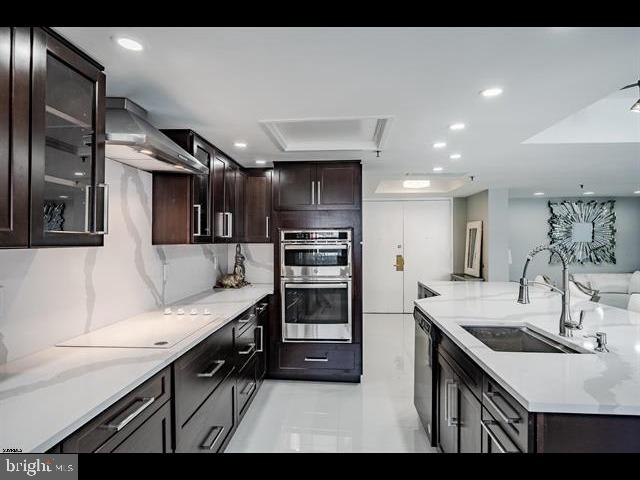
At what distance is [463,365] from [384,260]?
17.1 feet

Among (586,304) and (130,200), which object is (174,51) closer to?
(130,200)

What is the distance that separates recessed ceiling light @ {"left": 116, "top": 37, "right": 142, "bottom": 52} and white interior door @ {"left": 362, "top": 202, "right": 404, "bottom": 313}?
577 cm

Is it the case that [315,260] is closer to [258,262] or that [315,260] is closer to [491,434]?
[258,262]

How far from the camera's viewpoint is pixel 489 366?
4.60 ft

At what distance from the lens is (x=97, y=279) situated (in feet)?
6.70

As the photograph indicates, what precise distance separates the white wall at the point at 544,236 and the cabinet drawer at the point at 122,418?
23.5ft

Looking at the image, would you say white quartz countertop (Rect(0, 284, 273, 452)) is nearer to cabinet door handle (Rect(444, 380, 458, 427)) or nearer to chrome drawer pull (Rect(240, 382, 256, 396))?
chrome drawer pull (Rect(240, 382, 256, 396))

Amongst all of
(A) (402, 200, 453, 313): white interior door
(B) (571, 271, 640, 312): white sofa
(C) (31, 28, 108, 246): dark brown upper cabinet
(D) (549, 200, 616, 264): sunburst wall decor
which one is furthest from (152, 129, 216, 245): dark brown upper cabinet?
(D) (549, 200, 616, 264): sunburst wall decor

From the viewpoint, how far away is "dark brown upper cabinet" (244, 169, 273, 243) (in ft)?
12.3

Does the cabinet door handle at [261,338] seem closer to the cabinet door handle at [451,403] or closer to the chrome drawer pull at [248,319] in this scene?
the chrome drawer pull at [248,319]

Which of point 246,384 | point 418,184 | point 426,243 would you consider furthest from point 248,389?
point 426,243

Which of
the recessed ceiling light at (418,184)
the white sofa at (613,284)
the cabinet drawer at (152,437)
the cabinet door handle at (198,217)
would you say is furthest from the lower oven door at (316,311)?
the white sofa at (613,284)
